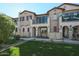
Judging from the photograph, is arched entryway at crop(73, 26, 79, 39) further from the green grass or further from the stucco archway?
the green grass

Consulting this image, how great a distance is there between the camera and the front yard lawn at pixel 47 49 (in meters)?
8.26

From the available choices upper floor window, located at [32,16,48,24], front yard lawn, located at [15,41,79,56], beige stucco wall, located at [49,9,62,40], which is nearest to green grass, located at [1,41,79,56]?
front yard lawn, located at [15,41,79,56]

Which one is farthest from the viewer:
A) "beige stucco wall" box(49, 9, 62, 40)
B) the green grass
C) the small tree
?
"beige stucco wall" box(49, 9, 62, 40)

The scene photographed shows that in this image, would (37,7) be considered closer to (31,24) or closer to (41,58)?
(31,24)

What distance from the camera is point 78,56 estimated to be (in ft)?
26.2

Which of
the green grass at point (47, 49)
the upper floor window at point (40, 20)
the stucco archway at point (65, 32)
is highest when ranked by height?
the upper floor window at point (40, 20)

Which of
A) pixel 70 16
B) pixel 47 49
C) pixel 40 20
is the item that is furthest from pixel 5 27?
pixel 70 16

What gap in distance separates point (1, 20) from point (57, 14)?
8.44ft

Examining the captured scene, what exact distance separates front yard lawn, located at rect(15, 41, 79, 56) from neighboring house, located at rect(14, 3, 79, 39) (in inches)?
15.0

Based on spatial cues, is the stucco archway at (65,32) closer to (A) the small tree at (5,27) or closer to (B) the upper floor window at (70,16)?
(B) the upper floor window at (70,16)

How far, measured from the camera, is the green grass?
825cm

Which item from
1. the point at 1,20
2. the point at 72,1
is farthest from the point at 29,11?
the point at 72,1

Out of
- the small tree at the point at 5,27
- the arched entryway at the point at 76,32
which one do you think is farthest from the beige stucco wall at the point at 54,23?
the small tree at the point at 5,27

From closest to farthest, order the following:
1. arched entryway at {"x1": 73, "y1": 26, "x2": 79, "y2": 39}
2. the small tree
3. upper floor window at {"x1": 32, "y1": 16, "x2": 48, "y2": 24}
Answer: the small tree, arched entryway at {"x1": 73, "y1": 26, "x2": 79, "y2": 39}, upper floor window at {"x1": 32, "y1": 16, "x2": 48, "y2": 24}
